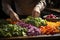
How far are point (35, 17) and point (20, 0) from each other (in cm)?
73

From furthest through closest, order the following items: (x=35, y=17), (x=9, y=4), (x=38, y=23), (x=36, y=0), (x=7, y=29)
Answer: (x=36, y=0) → (x=9, y=4) → (x=35, y=17) → (x=38, y=23) → (x=7, y=29)

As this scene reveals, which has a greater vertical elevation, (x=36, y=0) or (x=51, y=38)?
(x=36, y=0)

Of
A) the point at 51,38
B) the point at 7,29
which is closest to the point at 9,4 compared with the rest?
the point at 7,29

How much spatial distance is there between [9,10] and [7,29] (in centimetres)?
80

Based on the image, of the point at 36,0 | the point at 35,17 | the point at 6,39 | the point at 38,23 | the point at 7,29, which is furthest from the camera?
the point at 36,0

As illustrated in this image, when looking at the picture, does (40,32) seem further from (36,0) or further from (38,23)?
(36,0)

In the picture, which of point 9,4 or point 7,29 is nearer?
point 7,29

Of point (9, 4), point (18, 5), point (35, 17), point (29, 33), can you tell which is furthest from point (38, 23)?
point (18, 5)

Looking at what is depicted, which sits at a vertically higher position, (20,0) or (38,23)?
(20,0)

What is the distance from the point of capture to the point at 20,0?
4027mm

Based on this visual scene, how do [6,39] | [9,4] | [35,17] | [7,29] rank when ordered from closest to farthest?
[6,39] → [7,29] → [35,17] → [9,4]

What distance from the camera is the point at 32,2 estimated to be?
403 centimetres

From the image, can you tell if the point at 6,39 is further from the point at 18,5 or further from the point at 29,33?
the point at 18,5

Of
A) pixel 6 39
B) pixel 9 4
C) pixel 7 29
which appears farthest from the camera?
pixel 9 4
